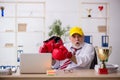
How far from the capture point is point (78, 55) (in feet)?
9.65

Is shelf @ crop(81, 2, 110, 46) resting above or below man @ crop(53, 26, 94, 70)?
above

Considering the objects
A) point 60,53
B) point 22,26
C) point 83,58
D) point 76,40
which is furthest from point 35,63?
point 22,26

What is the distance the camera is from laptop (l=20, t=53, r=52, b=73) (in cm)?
225

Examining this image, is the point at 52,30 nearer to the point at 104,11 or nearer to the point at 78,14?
the point at 78,14

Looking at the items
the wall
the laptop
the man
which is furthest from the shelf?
the laptop


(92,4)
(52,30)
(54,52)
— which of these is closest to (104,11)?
(92,4)

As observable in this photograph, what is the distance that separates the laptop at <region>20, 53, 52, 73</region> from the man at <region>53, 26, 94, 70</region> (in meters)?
0.42

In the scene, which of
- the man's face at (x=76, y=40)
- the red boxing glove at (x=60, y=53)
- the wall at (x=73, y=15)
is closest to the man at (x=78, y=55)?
the man's face at (x=76, y=40)

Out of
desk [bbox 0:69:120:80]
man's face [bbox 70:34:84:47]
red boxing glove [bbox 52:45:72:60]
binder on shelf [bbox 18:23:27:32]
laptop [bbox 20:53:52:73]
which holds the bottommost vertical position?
desk [bbox 0:69:120:80]

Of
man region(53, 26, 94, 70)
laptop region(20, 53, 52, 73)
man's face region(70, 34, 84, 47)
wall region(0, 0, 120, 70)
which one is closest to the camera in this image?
laptop region(20, 53, 52, 73)

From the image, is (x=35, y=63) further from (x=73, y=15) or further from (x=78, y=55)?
(x=73, y=15)

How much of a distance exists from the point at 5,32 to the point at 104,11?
2237 millimetres

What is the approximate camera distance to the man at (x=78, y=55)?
2752 mm

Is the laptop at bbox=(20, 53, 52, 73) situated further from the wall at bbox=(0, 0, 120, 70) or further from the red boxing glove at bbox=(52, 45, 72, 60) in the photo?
the wall at bbox=(0, 0, 120, 70)
